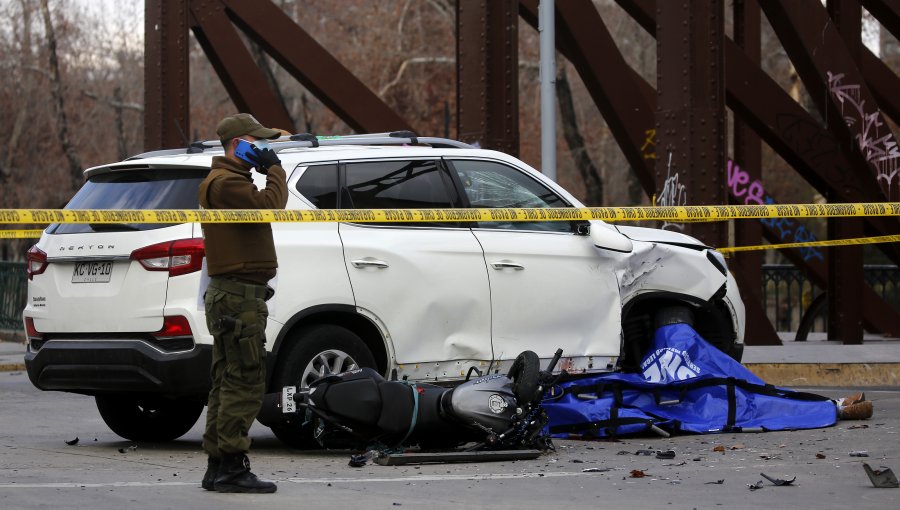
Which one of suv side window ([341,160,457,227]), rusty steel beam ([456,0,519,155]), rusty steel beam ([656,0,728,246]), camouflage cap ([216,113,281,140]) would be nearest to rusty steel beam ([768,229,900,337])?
rusty steel beam ([456,0,519,155])

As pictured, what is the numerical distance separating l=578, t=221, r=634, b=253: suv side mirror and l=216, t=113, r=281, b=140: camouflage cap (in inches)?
108

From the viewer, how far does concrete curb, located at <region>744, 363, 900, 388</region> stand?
12.9 m

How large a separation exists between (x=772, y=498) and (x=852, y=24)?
432 inches

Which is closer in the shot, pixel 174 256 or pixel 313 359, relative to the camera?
pixel 174 256

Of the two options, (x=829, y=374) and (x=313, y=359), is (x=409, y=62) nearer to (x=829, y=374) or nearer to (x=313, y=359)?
(x=829, y=374)

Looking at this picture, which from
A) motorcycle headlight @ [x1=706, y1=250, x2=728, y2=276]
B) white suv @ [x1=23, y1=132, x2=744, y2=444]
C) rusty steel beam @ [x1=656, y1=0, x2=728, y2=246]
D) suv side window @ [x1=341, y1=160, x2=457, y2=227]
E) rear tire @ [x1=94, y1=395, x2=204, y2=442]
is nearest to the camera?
white suv @ [x1=23, y1=132, x2=744, y2=444]

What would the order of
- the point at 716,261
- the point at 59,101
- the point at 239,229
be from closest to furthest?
the point at 239,229 → the point at 716,261 → the point at 59,101

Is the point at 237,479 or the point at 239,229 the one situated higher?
the point at 239,229

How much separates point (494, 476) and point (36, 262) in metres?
3.11

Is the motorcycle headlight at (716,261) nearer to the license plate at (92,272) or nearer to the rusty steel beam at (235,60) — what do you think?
the license plate at (92,272)

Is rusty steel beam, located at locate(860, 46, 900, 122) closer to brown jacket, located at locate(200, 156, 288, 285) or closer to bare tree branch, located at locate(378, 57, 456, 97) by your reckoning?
brown jacket, located at locate(200, 156, 288, 285)

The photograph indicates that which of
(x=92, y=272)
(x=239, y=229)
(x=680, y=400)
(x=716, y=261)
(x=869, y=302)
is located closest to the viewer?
(x=239, y=229)

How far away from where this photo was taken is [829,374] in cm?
1293

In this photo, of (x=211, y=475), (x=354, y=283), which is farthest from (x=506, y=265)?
(x=211, y=475)
